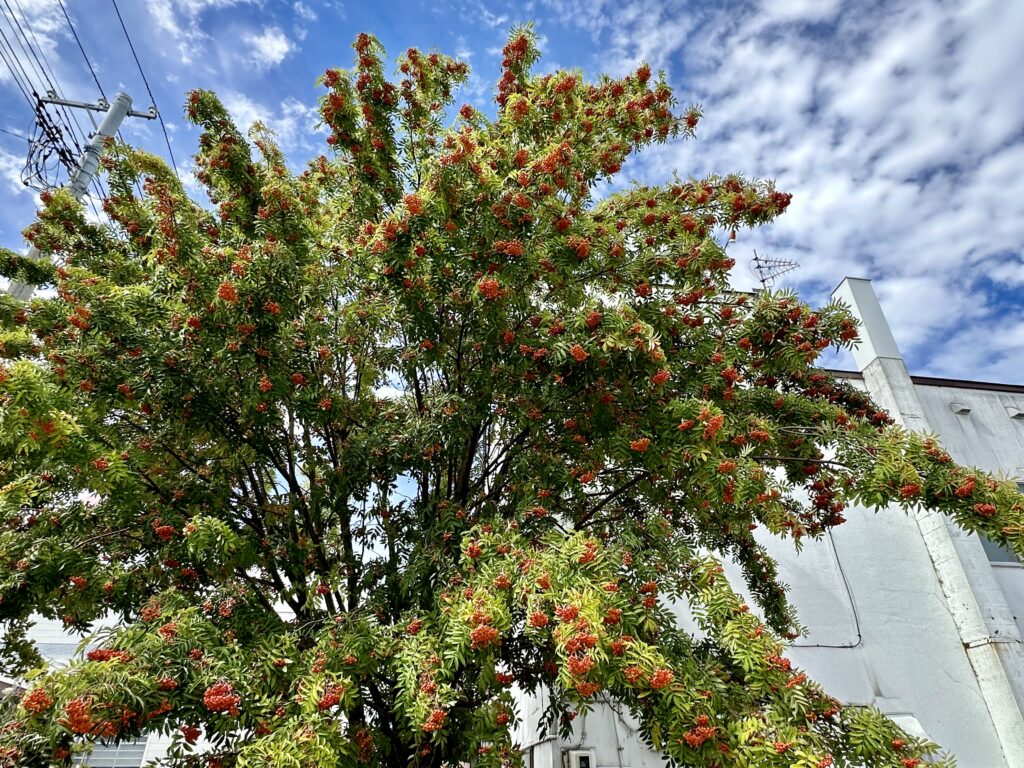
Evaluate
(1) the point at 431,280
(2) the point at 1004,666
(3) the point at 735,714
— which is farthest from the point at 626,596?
(2) the point at 1004,666

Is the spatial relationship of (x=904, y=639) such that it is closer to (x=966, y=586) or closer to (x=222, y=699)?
(x=966, y=586)

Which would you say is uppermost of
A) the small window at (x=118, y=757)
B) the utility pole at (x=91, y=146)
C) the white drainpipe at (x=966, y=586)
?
the utility pole at (x=91, y=146)

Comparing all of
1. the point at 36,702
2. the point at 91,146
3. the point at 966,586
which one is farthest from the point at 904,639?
the point at 91,146

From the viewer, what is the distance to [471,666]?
3.48 metres

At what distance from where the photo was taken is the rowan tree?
114 inches

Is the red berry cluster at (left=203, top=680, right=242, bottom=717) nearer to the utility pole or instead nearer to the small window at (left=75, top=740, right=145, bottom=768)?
the utility pole

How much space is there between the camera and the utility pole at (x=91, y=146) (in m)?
5.83

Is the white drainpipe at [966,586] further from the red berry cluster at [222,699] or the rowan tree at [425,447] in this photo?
the red berry cluster at [222,699]

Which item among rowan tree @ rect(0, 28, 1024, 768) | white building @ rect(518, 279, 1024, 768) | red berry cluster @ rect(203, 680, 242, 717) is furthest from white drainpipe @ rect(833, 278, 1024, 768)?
red berry cluster @ rect(203, 680, 242, 717)

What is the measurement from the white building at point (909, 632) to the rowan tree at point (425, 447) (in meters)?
2.64

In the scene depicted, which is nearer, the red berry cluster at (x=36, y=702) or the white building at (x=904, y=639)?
the red berry cluster at (x=36, y=702)

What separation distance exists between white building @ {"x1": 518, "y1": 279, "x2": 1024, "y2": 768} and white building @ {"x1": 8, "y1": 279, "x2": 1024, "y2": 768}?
15 mm

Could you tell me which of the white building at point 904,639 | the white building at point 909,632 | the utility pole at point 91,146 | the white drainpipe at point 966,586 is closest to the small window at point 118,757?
the white building at point 904,639

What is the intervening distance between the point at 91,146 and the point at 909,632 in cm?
1275
